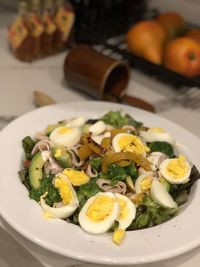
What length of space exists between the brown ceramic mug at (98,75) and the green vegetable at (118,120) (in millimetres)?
162

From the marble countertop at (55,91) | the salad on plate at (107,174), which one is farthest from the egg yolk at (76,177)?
the marble countertop at (55,91)

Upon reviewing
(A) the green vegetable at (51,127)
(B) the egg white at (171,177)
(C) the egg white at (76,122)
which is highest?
(B) the egg white at (171,177)

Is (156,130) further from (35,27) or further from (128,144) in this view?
(35,27)

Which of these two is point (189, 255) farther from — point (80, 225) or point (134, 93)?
point (134, 93)

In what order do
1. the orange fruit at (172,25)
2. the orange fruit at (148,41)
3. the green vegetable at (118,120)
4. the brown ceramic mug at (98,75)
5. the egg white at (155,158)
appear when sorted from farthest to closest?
the orange fruit at (172,25) < the orange fruit at (148,41) < the brown ceramic mug at (98,75) < the green vegetable at (118,120) < the egg white at (155,158)

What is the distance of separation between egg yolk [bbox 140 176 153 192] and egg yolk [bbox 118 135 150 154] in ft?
0.26

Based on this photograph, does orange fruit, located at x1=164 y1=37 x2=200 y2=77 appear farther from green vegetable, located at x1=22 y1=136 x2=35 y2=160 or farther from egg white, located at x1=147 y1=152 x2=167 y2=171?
green vegetable, located at x1=22 y1=136 x2=35 y2=160

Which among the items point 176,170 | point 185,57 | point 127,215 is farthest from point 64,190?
point 185,57

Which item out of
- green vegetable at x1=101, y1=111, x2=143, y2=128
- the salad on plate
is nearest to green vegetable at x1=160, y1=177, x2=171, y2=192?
the salad on plate

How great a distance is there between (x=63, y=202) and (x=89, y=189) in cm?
6

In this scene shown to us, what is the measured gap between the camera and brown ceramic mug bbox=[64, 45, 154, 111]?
1.29 meters

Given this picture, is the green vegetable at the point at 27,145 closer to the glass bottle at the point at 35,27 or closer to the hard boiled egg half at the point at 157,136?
the hard boiled egg half at the point at 157,136

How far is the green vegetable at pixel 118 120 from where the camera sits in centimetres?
113

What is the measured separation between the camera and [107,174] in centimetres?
95
